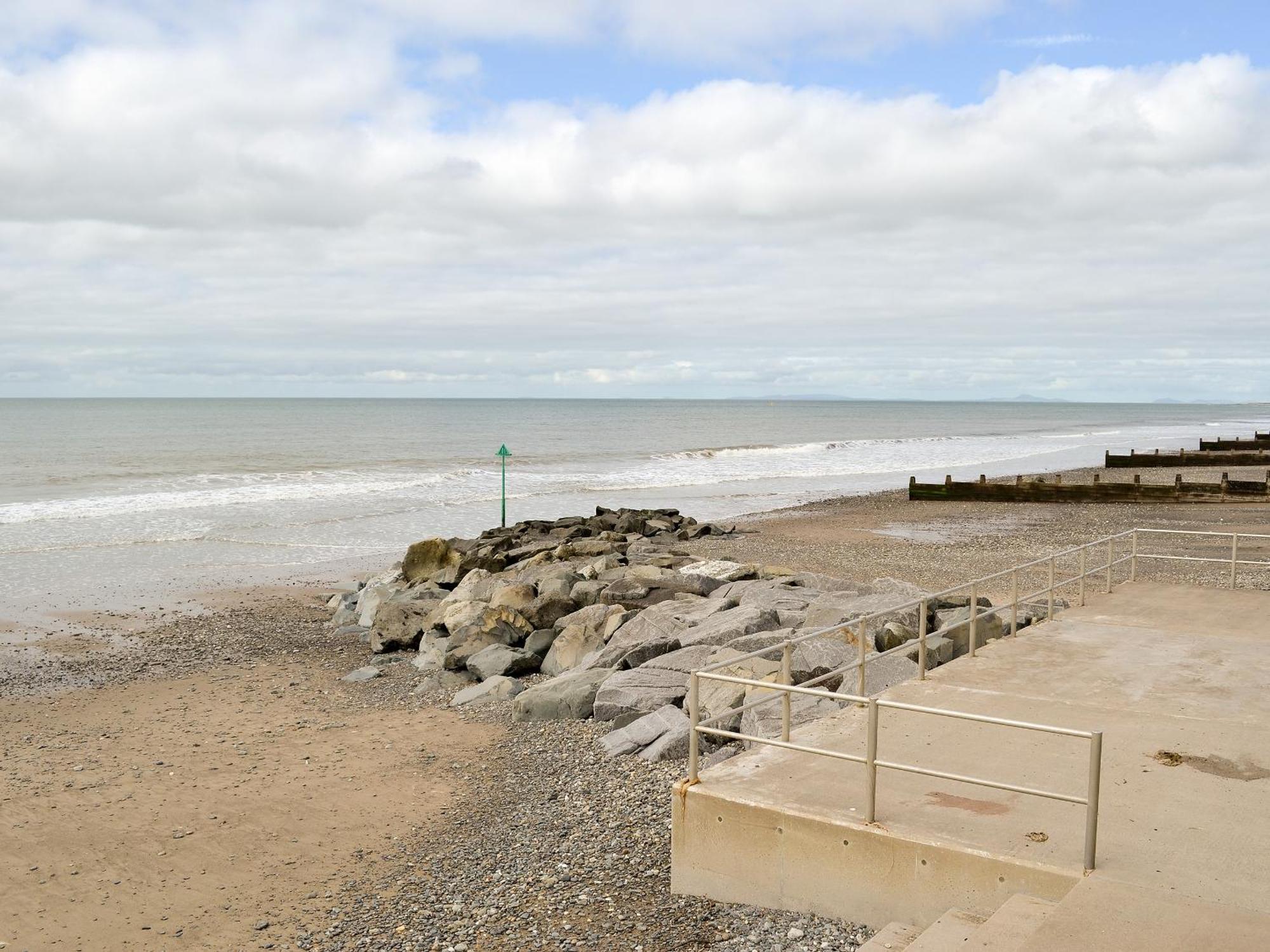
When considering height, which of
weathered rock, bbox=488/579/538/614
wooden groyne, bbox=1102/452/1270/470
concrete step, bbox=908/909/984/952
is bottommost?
weathered rock, bbox=488/579/538/614

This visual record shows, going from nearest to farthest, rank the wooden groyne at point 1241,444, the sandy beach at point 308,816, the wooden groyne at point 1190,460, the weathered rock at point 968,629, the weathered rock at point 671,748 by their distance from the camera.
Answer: the sandy beach at point 308,816 → the weathered rock at point 671,748 → the weathered rock at point 968,629 → the wooden groyne at point 1190,460 → the wooden groyne at point 1241,444

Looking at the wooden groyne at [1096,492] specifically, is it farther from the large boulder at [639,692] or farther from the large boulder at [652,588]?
the large boulder at [639,692]

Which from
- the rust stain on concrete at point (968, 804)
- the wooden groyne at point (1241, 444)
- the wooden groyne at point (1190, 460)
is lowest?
the rust stain on concrete at point (968, 804)

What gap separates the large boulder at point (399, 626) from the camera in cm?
1598

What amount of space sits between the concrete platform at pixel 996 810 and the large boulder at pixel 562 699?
3967 millimetres

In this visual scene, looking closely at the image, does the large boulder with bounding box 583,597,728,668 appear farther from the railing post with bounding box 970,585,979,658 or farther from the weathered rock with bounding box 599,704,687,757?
the railing post with bounding box 970,585,979,658

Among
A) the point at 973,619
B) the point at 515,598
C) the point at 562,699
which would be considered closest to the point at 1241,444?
the point at 515,598

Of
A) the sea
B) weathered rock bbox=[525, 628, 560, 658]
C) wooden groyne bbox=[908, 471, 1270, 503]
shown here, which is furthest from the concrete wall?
wooden groyne bbox=[908, 471, 1270, 503]

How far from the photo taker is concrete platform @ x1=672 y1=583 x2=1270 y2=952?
5500mm

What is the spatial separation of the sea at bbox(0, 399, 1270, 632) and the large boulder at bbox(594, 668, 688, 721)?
1172cm

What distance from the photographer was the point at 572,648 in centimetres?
1397

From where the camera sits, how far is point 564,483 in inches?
1880

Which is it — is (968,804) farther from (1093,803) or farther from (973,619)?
(973,619)

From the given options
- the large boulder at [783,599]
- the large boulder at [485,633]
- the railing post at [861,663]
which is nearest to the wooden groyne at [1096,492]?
the large boulder at [783,599]
